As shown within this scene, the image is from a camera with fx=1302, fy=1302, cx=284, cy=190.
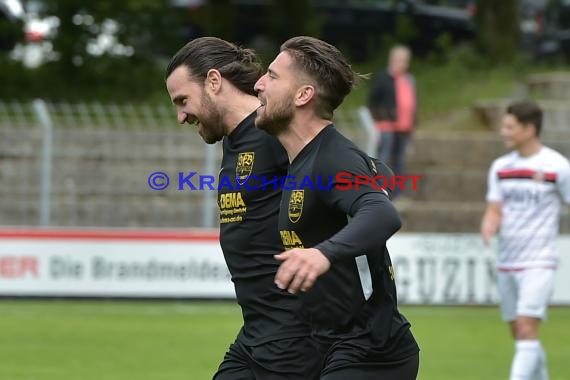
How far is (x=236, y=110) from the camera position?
221 inches

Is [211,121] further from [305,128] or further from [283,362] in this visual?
[283,362]

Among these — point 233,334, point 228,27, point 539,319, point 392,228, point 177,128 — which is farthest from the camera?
point 228,27

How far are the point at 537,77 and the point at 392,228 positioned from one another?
18591mm

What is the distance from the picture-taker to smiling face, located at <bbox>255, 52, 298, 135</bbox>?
490 cm

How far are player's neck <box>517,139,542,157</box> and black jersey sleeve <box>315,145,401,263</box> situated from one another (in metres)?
4.68

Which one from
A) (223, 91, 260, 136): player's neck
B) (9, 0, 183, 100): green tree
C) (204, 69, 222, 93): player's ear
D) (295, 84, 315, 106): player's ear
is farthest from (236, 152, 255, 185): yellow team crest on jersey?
(9, 0, 183, 100): green tree

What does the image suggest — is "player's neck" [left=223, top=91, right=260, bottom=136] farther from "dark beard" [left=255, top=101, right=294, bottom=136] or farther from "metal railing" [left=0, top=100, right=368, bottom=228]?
"metal railing" [left=0, top=100, right=368, bottom=228]

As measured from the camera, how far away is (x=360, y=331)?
4.86 m

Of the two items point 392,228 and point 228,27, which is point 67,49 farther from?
point 392,228

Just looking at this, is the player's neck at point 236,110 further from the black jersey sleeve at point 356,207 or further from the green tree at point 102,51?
the green tree at point 102,51

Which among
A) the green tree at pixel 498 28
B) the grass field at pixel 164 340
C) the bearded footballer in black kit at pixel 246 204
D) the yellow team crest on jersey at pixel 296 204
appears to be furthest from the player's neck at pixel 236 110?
the green tree at pixel 498 28

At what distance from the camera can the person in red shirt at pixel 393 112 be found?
17781 millimetres

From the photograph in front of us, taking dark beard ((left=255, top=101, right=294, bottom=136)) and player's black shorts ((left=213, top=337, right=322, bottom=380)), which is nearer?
dark beard ((left=255, top=101, right=294, bottom=136))

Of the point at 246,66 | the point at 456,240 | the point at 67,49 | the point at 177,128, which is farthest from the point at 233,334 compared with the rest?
the point at 67,49
